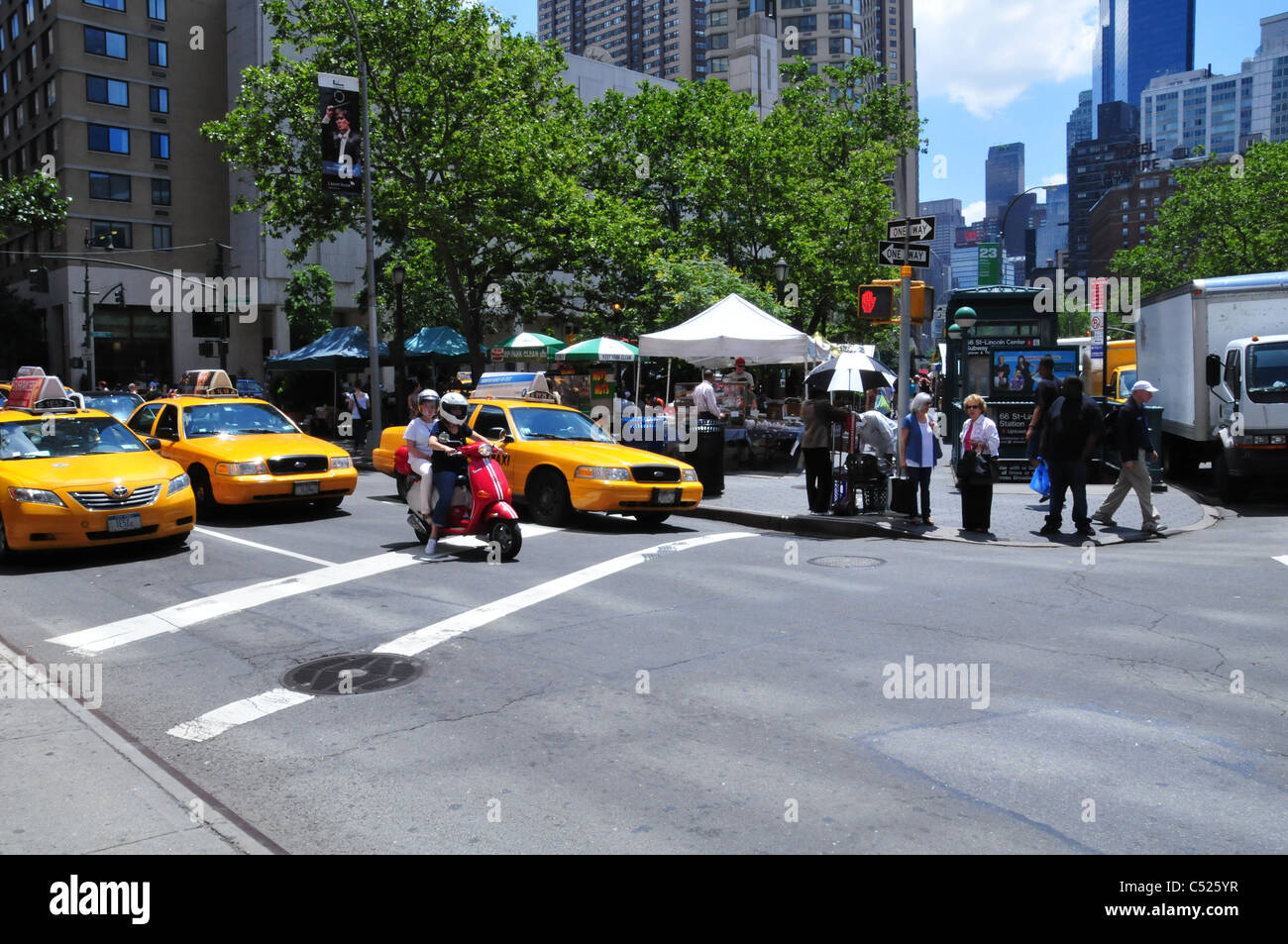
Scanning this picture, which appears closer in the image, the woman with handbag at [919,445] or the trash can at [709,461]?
the woman with handbag at [919,445]

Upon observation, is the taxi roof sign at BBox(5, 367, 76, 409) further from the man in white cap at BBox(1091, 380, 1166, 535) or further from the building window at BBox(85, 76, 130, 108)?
the building window at BBox(85, 76, 130, 108)

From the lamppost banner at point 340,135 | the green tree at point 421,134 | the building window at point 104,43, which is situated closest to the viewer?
the lamppost banner at point 340,135

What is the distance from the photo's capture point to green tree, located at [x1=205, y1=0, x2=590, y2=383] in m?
26.7

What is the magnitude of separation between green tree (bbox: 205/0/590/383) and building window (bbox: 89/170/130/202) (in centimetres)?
3350

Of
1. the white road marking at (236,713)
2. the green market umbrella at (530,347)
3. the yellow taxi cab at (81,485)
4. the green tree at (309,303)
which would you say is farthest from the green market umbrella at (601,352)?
→ the green tree at (309,303)

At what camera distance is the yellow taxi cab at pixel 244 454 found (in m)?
13.2

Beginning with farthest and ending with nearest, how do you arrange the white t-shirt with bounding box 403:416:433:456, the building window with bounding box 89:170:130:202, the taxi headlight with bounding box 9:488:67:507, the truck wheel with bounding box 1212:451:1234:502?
1. the building window with bounding box 89:170:130:202
2. the truck wheel with bounding box 1212:451:1234:502
3. the white t-shirt with bounding box 403:416:433:456
4. the taxi headlight with bounding box 9:488:67:507

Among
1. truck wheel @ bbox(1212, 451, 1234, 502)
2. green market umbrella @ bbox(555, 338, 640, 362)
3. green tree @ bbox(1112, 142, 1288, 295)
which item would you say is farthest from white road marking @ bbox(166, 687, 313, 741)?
green tree @ bbox(1112, 142, 1288, 295)

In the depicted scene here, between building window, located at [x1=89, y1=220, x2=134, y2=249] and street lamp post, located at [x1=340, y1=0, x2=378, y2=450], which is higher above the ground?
building window, located at [x1=89, y1=220, x2=134, y2=249]

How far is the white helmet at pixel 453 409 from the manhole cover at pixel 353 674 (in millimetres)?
4192

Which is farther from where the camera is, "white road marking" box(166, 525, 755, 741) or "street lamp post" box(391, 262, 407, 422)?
"street lamp post" box(391, 262, 407, 422)

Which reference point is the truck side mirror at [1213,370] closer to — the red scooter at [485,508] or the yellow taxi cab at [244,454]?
the red scooter at [485,508]

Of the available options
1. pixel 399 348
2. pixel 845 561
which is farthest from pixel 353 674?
pixel 399 348

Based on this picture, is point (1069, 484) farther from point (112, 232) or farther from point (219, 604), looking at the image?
point (112, 232)
